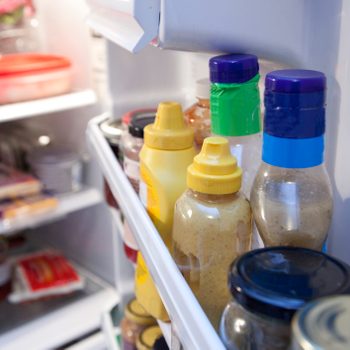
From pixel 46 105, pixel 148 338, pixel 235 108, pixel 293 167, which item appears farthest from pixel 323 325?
pixel 46 105

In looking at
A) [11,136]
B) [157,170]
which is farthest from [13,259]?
[157,170]

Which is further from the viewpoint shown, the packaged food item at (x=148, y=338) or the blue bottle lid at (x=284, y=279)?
the packaged food item at (x=148, y=338)

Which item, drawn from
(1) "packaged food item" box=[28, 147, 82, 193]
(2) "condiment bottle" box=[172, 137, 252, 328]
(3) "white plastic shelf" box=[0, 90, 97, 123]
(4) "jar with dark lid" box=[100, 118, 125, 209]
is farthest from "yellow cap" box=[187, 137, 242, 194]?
(1) "packaged food item" box=[28, 147, 82, 193]

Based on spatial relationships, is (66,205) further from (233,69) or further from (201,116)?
(233,69)

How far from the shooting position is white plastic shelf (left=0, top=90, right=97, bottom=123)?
1236mm

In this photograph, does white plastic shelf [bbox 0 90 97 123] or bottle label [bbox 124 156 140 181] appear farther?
white plastic shelf [bbox 0 90 97 123]

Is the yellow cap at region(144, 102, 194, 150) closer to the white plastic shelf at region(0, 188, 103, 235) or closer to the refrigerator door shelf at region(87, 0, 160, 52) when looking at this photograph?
the refrigerator door shelf at region(87, 0, 160, 52)

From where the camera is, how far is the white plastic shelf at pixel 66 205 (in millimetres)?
1291

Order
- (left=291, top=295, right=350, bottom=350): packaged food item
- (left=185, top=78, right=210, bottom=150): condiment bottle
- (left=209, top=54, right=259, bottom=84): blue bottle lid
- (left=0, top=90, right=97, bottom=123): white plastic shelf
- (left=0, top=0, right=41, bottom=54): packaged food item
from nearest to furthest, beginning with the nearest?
(left=291, top=295, right=350, bottom=350): packaged food item
(left=209, top=54, right=259, bottom=84): blue bottle lid
(left=185, top=78, right=210, bottom=150): condiment bottle
(left=0, top=90, right=97, bottom=123): white plastic shelf
(left=0, top=0, right=41, bottom=54): packaged food item

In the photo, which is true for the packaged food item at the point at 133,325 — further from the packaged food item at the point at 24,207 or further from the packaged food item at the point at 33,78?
the packaged food item at the point at 33,78

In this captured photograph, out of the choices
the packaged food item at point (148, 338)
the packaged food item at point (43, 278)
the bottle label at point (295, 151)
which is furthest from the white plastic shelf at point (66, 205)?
the bottle label at point (295, 151)

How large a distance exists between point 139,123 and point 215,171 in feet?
0.92

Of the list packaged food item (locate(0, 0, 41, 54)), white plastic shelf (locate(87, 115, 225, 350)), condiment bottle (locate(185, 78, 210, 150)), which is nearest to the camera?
white plastic shelf (locate(87, 115, 225, 350))

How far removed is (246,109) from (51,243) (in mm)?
1355
